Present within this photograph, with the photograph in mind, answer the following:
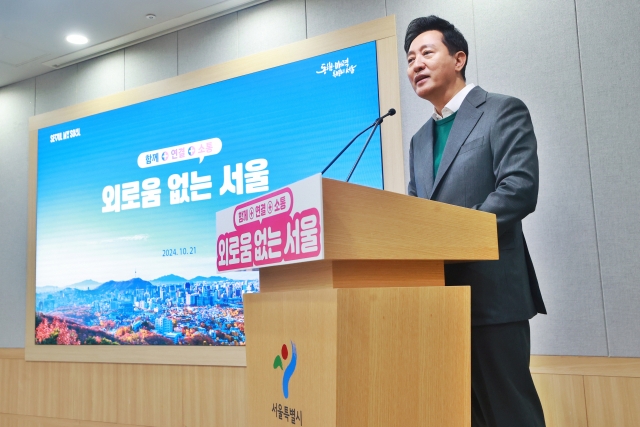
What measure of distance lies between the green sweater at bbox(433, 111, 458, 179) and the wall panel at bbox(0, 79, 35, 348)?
3956mm

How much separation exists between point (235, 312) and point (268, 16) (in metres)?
1.86

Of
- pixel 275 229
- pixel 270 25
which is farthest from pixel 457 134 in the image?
pixel 270 25

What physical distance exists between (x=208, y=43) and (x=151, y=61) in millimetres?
522

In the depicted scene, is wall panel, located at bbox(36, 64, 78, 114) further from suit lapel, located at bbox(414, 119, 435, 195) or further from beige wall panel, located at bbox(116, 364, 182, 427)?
suit lapel, located at bbox(414, 119, 435, 195)

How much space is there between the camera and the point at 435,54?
1.77m

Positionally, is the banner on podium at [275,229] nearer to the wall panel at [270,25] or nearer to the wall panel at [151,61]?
the wall panel at [270,25]

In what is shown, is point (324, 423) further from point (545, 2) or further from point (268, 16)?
point (268, 16)

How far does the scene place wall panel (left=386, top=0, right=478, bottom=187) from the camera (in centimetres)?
301

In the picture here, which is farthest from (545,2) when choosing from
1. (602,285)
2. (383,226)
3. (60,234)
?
(60,234)

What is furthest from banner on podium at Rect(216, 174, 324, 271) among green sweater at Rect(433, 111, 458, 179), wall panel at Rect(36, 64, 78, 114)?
wall panel at Rect(36, 64, 78, 114)

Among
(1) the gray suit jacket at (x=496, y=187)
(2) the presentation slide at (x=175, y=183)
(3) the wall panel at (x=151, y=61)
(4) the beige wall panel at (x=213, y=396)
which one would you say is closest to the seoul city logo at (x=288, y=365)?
(1) the gray suit jacket at (x=496, y=187)

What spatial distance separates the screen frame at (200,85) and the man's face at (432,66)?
4.31ft

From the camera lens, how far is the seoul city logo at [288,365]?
4.05 feet

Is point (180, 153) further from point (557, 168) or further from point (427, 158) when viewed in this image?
point (427, 158)
